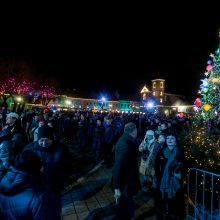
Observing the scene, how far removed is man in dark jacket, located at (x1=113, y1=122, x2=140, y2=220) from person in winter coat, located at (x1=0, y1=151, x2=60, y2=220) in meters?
2.13

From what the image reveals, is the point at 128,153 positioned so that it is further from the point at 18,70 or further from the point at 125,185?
the point at 18,70

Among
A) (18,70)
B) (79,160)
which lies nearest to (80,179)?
(79,160)

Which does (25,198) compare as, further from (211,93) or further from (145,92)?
(145,92)

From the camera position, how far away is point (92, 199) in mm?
6305

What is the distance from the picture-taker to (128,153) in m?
4.25

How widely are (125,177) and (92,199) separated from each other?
7.96ft

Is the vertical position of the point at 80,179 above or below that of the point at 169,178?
below

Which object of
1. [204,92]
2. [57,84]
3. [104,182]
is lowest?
[104,182]

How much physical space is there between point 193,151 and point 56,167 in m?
3.28

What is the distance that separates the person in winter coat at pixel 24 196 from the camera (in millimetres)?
2047

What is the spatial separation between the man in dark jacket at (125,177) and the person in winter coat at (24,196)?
213cm

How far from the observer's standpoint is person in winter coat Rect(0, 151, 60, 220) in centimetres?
205

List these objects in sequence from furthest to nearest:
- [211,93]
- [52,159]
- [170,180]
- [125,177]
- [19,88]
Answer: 1. [19,88]
2. [211,93]
3. [170,180]
4. [52,159]
5. [125,177]

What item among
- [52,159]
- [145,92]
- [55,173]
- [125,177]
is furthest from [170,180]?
[145,92]
